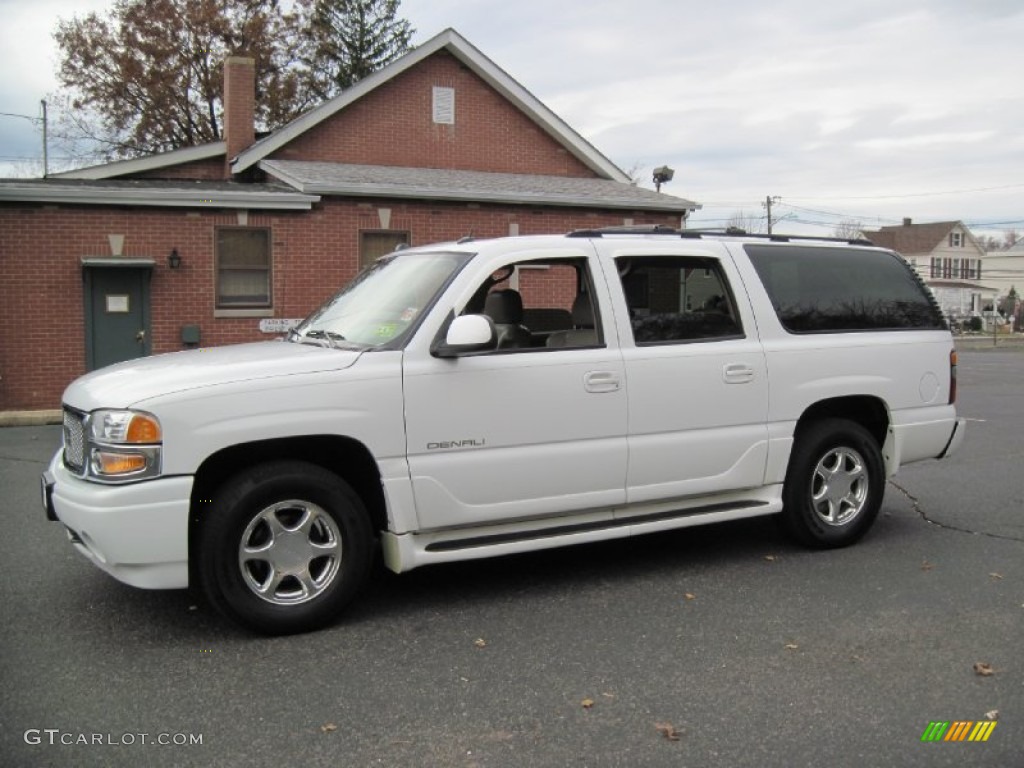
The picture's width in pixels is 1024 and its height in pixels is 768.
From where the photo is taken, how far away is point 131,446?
4.14 meters

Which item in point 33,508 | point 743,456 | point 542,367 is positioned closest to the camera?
point 542,367

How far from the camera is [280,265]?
15727 mm

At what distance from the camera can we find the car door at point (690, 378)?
17.1ft

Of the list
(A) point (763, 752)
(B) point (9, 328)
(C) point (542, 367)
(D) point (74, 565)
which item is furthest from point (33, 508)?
(B) point (9, 328)

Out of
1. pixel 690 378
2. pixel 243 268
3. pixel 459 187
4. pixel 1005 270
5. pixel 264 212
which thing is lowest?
pixel 690 378

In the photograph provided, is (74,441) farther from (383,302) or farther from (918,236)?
(918,236)

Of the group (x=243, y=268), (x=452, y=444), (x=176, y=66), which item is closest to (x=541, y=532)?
(x=452, y=444)

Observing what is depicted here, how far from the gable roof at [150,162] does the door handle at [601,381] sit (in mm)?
15435

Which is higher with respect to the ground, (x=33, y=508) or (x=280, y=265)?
(x=280, y=265)

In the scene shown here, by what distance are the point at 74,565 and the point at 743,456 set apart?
13.0 feet

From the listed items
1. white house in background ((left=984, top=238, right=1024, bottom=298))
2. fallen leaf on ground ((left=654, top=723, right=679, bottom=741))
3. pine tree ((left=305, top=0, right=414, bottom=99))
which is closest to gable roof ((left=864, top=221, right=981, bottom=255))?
white house in background ((left=984, top=238, right=1024, bottom=298))

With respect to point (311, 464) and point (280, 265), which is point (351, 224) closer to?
point (280, 265)

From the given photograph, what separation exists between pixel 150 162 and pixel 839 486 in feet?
53.9

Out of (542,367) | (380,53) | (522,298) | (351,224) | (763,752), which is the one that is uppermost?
(380,53)
